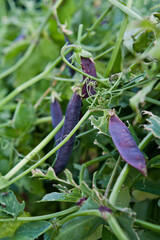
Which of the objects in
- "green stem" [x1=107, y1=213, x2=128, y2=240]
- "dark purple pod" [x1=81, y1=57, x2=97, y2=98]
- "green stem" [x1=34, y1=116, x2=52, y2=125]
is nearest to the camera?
"green stem" [x1=107, y1=213, x2=128, y2=240]

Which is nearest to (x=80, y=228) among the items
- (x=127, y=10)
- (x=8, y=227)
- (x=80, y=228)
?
(x=80, y=228)

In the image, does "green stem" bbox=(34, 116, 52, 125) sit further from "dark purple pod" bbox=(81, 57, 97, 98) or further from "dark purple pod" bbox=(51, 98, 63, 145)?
"dark purple pod" bbox=(81, 57, 97, 98)

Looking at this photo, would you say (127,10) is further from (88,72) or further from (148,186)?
(148,186)

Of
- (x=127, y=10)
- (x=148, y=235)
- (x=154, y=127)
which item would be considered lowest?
(x=148, y=235)

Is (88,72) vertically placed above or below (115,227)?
above

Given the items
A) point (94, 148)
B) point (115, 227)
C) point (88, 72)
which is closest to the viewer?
point (115, 227)

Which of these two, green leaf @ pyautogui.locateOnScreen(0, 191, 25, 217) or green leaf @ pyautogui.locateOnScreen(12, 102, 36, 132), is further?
green leaf @ pyautogui.locateOnScreen(12, 102, 36, 132)

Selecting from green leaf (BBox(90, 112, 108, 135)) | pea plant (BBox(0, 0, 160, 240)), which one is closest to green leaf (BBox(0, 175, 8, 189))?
pea plant (BBox(0, 0, 160, 240))

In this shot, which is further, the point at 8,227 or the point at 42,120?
the point at 42,120
